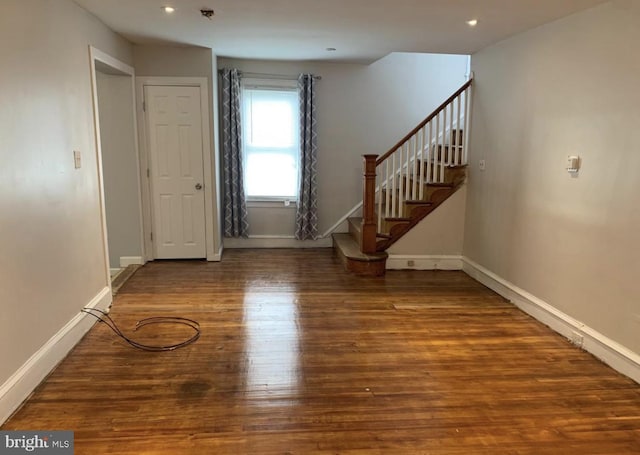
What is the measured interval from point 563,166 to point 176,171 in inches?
162

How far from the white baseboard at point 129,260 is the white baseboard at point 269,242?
130 cm

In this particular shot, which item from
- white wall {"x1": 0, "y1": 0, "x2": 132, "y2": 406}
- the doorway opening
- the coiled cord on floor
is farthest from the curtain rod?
the coiled cord on floor

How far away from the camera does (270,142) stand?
606cm

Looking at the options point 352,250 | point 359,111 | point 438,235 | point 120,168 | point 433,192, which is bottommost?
point 352,250

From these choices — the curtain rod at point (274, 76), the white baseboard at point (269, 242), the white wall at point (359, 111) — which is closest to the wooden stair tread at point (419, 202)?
the white wall at point (359, 111)

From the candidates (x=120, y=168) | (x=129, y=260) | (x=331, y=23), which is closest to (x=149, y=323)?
(x=129, y=260)

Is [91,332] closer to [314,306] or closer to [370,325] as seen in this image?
[314,306]

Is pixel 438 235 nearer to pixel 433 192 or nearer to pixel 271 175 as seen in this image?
pixel 433 192

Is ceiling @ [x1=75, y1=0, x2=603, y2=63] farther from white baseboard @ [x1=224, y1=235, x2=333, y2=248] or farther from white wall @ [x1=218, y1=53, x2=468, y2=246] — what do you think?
white baseboard @ [x1=224, y1=235, x2=333, y2=248]

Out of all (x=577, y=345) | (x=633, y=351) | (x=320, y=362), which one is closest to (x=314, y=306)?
(x=320, y=362)

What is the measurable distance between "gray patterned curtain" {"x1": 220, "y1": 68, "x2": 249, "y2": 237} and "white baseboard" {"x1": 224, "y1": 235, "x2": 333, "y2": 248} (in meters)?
0.14

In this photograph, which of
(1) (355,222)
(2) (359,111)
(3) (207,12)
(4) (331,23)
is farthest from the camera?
(2) (359,111)

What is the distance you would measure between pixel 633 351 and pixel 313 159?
13.8ft

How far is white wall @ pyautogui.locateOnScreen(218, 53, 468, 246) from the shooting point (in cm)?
607
